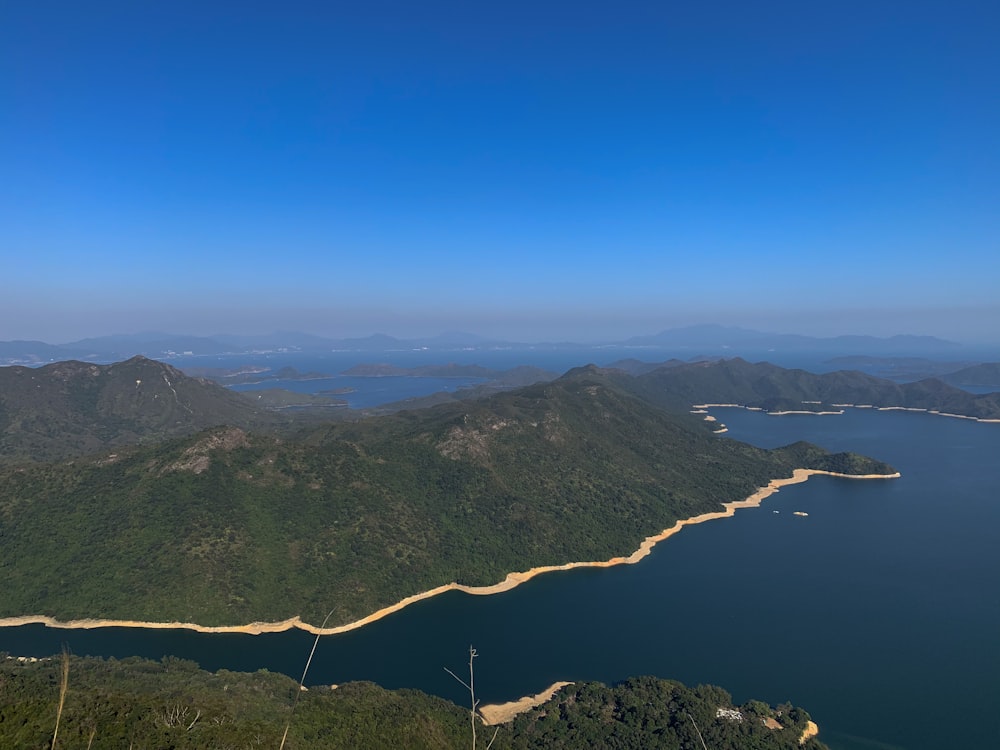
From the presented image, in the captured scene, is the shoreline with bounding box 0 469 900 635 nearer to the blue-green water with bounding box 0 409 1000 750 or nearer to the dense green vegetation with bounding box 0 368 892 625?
the dense green vegetation with bounding box 0 368 892 625

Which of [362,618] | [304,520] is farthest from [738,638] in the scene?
[304,520]

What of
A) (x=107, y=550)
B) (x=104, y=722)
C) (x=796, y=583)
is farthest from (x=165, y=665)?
(x=796, y=583)

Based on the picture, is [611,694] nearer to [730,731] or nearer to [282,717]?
[730,731]

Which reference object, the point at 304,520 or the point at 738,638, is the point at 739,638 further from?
the point at 304,520

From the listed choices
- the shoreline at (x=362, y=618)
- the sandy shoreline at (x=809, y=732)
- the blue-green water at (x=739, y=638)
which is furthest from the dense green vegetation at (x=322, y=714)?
the shoreline at (x=362, y=618)

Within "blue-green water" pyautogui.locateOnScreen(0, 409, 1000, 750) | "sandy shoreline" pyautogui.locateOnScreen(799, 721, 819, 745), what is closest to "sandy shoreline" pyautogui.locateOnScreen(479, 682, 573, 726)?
"blue-green water" pyautogui.locateOnScreen(0, 409, 1000, 750)

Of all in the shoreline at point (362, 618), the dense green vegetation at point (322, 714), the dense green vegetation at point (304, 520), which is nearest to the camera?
the dense green vegetation at point (322, 714)

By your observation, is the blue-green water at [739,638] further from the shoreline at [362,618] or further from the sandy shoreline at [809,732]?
the sandy shoreline at [809,732]
